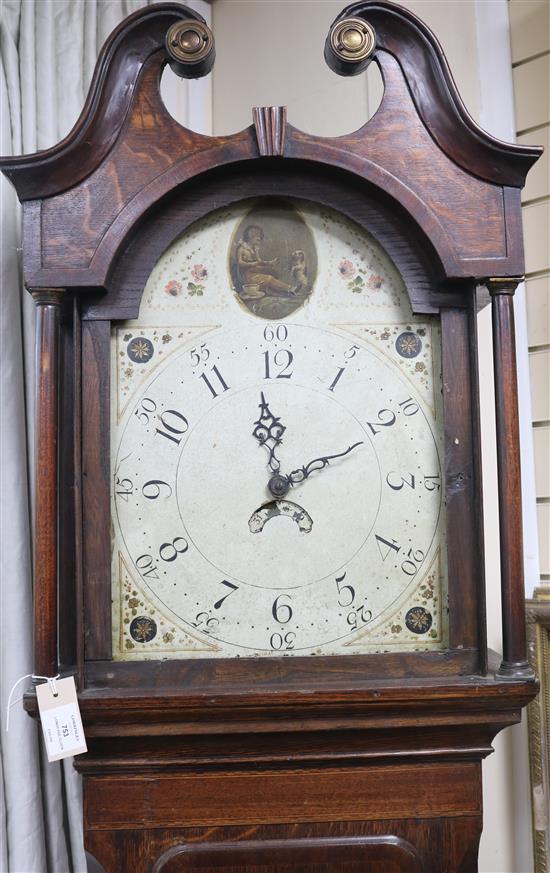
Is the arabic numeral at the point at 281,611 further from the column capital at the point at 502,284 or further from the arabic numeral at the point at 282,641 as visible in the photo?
the column capital at the point at 502,284

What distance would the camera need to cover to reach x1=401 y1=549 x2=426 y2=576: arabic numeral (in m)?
1.09

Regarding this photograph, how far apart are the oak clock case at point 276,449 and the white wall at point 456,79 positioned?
0.44 metres

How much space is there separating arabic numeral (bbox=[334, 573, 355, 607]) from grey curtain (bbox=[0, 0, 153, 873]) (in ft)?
1.79

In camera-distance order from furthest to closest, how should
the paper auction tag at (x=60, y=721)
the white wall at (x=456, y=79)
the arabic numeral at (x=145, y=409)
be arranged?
1. the white wall at (x=456, y=79)
2. the arabic numeral at (x=145, y=409)
3. the paper auction tag at (x=60, y=721)

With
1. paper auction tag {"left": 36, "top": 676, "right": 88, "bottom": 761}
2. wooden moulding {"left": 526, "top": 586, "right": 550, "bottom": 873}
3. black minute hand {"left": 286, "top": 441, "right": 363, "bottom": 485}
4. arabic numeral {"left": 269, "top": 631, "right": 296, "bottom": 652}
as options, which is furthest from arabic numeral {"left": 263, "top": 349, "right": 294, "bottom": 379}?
wooden moulding {"left": 526, "top": 586, "right": 550, "bottom": 873}

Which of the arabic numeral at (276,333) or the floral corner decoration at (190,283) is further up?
A: the floral corner decoration at (190,283)

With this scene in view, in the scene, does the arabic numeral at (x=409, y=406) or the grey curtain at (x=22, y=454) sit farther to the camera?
the grey curtain at (x=22, y=454)

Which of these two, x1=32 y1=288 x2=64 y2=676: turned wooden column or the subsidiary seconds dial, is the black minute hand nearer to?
the subsidiary seconds dial

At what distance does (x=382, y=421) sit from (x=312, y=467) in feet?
0.35

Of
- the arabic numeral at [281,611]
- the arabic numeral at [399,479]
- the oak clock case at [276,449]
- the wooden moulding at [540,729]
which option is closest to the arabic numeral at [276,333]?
the oak clock case at [276,449]

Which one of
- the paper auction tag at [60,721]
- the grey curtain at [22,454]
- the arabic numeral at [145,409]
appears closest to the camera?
the paper auction tag at [60,721]

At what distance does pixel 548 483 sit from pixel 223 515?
0.64 m

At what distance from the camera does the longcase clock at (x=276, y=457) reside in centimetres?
105

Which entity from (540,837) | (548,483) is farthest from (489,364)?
(540,837)
